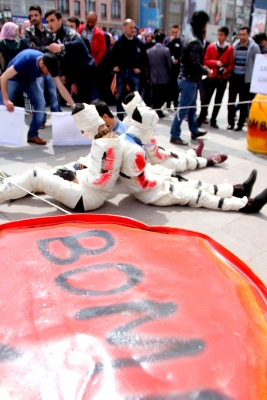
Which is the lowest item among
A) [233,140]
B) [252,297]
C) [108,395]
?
[233,140]

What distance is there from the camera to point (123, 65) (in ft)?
21.1

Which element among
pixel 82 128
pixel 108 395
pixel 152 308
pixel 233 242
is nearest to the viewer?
pixel 108 395

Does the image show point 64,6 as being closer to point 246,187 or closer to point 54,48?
point 54,48

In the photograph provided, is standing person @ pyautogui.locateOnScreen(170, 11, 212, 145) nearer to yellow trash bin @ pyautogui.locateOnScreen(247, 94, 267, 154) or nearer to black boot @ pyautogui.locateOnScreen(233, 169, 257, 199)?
yellow trash bin @ pyautogui.locateOnScreen(247, 94, 267, 154)

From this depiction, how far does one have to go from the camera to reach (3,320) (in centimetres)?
100

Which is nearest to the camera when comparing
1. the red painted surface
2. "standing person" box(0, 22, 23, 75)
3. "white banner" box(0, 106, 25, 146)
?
the red painted surface

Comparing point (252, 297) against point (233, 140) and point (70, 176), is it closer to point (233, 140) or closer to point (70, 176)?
point (70, 176)

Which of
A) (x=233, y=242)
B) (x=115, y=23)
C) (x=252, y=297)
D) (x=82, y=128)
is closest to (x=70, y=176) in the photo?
(x=82, y=128)

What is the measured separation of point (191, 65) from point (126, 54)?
1586 millimetres

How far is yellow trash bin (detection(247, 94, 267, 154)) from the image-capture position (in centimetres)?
538

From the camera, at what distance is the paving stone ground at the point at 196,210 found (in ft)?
9.75

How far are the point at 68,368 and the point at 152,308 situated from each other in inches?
12.3

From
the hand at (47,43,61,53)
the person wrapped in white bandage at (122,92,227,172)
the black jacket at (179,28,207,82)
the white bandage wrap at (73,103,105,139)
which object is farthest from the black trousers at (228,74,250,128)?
the white bandage wrap at (73,103,105,139)

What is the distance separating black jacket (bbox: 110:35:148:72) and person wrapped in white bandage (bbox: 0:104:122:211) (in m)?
3.64
